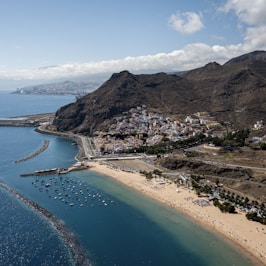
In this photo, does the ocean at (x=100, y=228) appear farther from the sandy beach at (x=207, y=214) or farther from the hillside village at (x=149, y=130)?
the hillside village at (x=149, y=130)

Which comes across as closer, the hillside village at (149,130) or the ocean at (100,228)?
the ocean at (100,228)

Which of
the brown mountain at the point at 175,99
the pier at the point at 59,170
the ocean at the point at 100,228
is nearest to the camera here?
the ocean at the point at 100,228

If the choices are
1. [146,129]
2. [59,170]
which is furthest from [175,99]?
[59,170]

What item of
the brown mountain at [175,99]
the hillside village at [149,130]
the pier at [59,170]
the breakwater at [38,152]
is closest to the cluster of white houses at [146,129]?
the hillside village at [149,130]

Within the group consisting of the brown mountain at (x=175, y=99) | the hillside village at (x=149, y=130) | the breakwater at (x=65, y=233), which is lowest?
the hillside village at (x=149, y=130)

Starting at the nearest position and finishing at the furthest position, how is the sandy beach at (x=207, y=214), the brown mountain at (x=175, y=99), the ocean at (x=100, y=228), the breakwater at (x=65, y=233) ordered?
the breakwater at (x=65, y=233)
the ocean at (x=100, y=228)
the sandy beach at (x=207, y=214)
the brown mountain at (x=175, y=99)

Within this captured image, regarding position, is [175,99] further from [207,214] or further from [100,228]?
[100,228]

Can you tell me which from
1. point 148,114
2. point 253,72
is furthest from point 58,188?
point 253,72

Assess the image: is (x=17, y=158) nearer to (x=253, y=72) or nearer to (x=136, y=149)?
(x=136, y=149)
